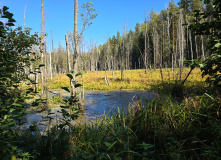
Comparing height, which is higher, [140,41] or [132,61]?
[140,41]

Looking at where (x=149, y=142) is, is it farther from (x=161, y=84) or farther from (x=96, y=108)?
(x=161, y=84)

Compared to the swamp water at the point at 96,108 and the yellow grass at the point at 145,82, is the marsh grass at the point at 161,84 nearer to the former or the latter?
the yellow grass at the point at 145,82

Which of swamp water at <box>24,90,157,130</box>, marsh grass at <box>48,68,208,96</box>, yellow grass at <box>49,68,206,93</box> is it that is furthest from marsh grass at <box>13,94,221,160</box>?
yellow grass at <box>49,68,206,93</box>

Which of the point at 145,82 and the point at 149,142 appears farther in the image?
the point at 145,82

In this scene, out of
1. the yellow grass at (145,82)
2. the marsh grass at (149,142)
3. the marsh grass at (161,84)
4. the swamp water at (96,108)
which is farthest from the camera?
the yellow grass at (145,82)

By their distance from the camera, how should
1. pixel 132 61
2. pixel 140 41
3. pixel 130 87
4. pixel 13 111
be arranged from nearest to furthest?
1. pixel 13 111
2. pixel 130 87
3. pixel 140 41
4. pixel 132 61

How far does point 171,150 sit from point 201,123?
1.32 meters

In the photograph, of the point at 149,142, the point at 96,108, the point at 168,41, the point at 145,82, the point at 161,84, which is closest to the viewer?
the point at 149,142

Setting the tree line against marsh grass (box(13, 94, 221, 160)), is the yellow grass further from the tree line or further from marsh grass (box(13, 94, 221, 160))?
marsh grass (box(13, 94, 221, 160))

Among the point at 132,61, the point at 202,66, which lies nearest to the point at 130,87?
the point at 202,66

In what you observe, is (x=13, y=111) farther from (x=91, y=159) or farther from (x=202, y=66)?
(x=202, y=66)

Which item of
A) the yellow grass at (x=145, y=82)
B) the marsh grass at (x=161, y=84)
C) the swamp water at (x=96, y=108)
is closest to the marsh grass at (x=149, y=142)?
the swamp water at (x=96, y=108)

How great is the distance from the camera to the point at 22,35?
165 inches

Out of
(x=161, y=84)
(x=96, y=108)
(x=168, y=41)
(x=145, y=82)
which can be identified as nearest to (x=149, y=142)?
(x=96, y=108)
